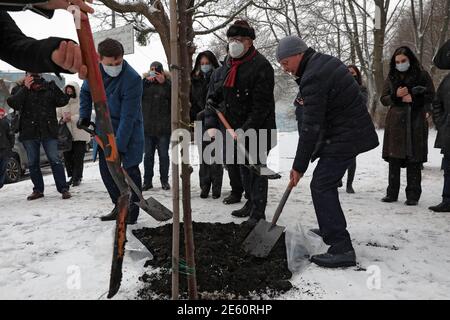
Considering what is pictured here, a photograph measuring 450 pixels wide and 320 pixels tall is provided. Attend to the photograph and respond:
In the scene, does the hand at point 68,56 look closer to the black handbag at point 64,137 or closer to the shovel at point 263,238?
the shovel at point 263,238

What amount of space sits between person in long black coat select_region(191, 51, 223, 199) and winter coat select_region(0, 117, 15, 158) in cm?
320

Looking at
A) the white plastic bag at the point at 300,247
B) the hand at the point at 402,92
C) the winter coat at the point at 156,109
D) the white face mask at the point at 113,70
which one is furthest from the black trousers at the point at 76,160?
the hand at the point at 402,92

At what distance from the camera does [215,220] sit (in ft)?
14.9

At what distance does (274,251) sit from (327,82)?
1453 millimetres

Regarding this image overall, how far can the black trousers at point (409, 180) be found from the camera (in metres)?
5.18

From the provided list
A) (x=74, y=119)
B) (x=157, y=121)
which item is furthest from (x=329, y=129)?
(x=74, y=119)

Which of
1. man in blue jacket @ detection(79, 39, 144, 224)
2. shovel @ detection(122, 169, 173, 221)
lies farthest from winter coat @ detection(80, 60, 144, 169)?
shovel @ detection(122, 169, 173, 221)

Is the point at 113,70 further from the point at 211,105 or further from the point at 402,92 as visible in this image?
the point at 402,92

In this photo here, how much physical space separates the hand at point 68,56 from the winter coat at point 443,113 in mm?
4492

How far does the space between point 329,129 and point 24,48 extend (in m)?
2.30

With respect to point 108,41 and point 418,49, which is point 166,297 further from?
point 418,49

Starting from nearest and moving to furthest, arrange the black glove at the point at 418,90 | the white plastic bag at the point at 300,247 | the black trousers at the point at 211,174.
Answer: the white plastic bag at the point at 300,247 → the black glove at the point at 418,90 → the black trousers at the point at 211,174

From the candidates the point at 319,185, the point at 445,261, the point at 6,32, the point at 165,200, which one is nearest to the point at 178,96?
the point at 6,32

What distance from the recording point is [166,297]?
2.65 meters
